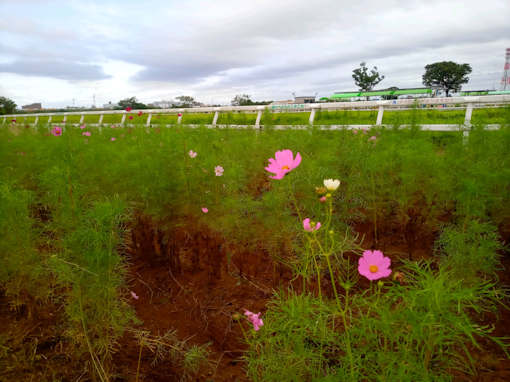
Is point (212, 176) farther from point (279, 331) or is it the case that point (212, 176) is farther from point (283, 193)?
point (279, 331)

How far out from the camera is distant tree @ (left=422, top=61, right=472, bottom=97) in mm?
60906

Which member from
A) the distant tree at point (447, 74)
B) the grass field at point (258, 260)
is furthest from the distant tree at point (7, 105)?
the distant tree at point (447, 74)

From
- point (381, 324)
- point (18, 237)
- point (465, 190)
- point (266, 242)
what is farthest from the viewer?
point (266, 242)

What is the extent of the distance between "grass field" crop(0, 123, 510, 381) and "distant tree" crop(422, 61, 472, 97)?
223ft

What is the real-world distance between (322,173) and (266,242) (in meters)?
0.69

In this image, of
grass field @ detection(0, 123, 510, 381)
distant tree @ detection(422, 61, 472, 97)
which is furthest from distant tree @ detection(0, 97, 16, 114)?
distant tree @ detection(422, 61, 472, 97)

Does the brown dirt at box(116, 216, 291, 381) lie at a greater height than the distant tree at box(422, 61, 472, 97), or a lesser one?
lesser

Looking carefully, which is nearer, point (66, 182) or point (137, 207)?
point (66, 182)

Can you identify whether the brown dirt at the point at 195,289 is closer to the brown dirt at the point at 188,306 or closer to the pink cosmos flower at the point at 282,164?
the brown dirt at the point at 188,306

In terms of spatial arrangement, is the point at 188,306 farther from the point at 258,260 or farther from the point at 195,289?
the point at 258,260

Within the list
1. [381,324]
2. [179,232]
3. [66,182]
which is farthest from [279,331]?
[179,232]

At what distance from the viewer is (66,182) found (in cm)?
228

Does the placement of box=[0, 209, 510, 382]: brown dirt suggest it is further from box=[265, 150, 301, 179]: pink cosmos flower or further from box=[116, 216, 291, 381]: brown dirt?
box=[265, 150, 301, 179]: pink cosmos flower

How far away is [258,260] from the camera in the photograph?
2.74m
